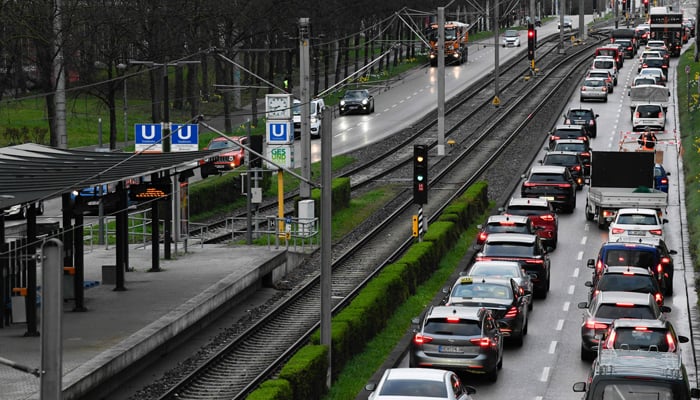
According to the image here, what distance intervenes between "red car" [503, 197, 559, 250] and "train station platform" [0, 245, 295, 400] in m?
7.82

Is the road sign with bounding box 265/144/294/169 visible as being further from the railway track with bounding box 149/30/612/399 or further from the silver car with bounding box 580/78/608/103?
the silver car with bounding box 580/78/608/103

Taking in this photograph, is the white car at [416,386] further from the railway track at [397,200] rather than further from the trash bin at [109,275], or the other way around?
the trash bin at [109,275]

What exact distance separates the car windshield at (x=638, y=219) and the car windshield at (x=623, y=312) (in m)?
14.5

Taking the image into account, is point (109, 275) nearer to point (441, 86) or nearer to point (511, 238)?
point (511, 238)

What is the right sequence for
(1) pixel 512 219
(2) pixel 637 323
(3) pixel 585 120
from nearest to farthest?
(2) pixel 637 323 → (1) pixel 512 219 → (3) pixel 585 120

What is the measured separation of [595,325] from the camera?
29.6 m

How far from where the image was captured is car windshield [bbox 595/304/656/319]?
29.4 m

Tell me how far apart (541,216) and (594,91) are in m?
42.2

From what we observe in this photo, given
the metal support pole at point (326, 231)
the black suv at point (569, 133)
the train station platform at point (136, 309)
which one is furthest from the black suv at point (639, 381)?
the black suv at point (569, 133)

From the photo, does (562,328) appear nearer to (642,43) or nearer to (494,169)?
(494,169)

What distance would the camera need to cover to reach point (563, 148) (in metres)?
61.6

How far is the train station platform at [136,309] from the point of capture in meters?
27.2

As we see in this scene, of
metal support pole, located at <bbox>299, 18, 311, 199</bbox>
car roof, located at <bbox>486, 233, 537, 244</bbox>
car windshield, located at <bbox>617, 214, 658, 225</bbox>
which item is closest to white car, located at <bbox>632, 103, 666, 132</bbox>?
metal support pole, located at <bbox>299, 18, 311, 199</bbox>

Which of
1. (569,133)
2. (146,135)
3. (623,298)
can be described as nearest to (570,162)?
(569,133)
